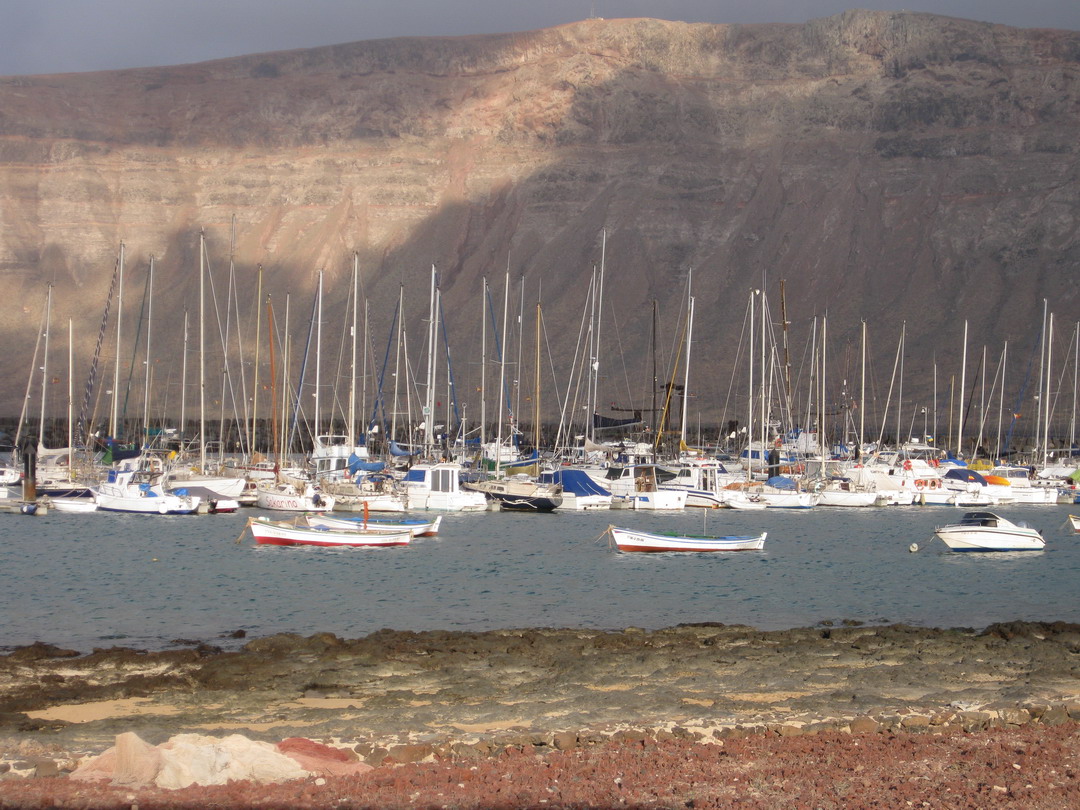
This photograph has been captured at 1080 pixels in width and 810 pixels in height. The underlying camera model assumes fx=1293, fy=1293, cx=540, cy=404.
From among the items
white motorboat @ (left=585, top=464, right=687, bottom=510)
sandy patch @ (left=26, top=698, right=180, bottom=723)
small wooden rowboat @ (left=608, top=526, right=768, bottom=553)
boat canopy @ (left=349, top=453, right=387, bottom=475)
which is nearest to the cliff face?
boat canopy @ (left=349, top=453, right=387, bottom=475)

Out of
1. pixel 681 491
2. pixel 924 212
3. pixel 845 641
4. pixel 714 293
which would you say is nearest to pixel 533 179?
pixel 714 293

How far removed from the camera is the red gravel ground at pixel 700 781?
11891 millimetres

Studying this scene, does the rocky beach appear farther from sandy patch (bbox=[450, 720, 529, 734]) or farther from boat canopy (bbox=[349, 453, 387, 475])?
boat canopy (bbox=[349, 453, 387, 475])

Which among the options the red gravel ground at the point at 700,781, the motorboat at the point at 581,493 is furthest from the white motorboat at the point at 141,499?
the red gravel ground at the point at 700,781

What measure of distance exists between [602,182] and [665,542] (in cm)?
11664

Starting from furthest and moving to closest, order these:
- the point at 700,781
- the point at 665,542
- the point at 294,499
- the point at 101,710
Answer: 1. the point at 294,499
2. the point at 665,542
3. the point at 101,710
4. the point at 700,781

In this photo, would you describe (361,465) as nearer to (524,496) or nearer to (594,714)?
(524,496)

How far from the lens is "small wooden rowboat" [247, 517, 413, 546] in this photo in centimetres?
3847

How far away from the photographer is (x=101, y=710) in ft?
57.4

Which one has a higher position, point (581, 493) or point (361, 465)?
point (361, 465)

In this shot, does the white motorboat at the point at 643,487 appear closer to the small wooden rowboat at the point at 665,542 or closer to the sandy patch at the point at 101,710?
the small wooden rowboat at the point at 665,542

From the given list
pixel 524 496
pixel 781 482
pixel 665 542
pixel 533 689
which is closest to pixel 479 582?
pixel 665 542

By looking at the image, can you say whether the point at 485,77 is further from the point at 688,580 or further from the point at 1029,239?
the point at 688,580

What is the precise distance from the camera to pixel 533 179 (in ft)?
499
